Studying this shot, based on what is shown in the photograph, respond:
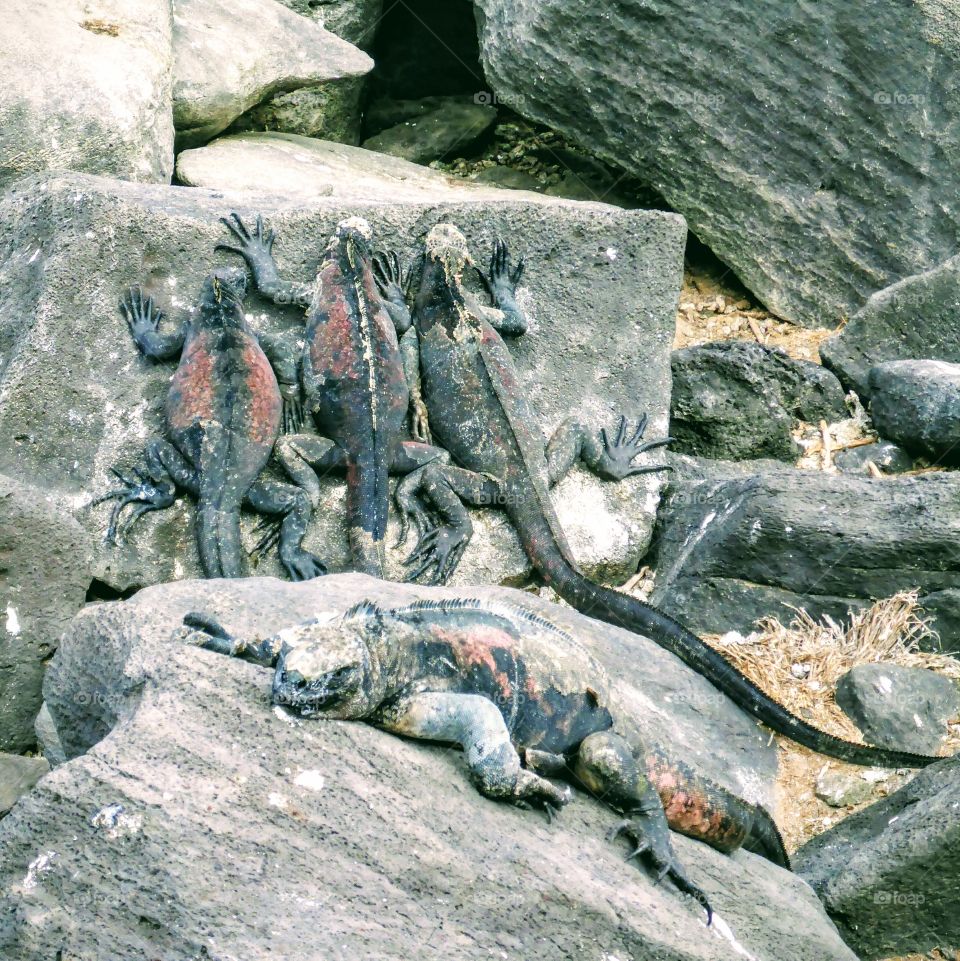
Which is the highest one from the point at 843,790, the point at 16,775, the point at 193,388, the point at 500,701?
the point at 500,701

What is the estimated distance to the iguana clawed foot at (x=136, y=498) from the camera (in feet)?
19.7

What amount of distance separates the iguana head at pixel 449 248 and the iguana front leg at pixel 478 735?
3.31 m

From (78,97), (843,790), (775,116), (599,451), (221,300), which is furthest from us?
(775,116)

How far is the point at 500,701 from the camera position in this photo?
4.12 m

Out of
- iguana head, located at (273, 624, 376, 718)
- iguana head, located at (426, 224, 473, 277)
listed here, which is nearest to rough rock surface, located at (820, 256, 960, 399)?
iguana head, located at (426, 224, 473, 277)

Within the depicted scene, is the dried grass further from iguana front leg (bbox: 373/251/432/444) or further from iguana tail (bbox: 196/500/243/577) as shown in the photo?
iguana tail (bbox: 196/500/243/577)

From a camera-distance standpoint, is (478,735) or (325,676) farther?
(478,735)

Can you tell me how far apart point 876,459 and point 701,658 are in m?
2.41

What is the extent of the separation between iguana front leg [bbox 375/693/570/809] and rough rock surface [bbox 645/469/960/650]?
8.02 feet

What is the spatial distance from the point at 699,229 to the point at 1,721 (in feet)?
19.3

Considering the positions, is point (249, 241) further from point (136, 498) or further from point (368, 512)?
point (368, 512)

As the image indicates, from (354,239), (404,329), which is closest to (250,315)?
(354,239)

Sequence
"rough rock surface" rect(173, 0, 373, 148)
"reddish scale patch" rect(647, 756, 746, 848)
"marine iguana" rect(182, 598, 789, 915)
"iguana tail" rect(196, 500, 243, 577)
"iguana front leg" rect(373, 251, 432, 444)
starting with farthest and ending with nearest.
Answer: "rough rock surface" rect(173, 0, 373, 148) < "iguana front leg" rect(373, 251, 432, 444) < "iguana tail" rect(196, 500, 243, 577) < "reddish scale patch" rect(647, 756, 746, 848) < "marine iguana" rect(182, 598, 789, 915)

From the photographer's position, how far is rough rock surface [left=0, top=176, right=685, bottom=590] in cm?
617
